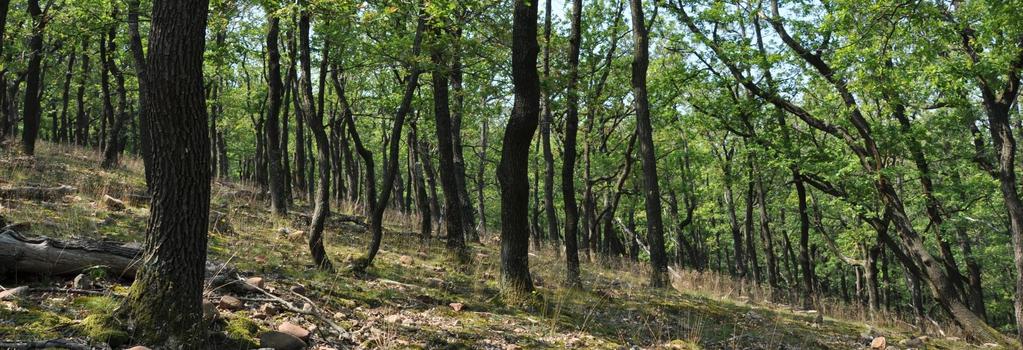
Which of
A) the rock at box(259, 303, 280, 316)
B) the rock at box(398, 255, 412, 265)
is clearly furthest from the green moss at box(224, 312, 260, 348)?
the rock at box(398, 255, 412, 265)

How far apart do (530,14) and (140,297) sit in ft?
18.6

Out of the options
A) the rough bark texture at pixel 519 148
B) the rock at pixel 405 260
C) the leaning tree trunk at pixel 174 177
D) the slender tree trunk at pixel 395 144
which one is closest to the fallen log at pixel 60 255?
the leaning tree trunk at pixel 174 177

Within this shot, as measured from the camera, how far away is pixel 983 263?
34.2 metres

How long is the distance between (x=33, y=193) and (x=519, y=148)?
7787mm

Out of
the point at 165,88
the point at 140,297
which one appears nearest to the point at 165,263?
the point at 140,297

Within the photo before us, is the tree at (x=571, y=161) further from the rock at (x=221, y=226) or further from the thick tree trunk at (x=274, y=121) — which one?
the thick tree trunk at (x=274, y=121)

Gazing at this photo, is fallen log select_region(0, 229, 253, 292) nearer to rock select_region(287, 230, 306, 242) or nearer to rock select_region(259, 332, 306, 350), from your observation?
rock select_region(259, 332, 306, 350)

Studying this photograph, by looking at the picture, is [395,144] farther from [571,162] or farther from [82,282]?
[82,282]

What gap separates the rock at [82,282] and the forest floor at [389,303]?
0.07m

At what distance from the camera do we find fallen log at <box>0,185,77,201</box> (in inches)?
346

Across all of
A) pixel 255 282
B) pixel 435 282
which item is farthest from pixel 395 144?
pixel 255 282

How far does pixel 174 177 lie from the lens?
3.99 m

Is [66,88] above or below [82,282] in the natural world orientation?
above

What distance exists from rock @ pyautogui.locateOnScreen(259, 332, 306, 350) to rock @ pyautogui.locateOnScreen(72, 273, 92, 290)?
5.18 feet
